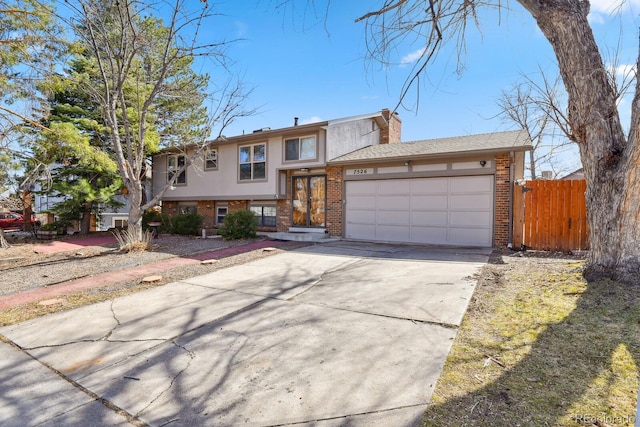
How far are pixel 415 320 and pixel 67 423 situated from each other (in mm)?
3335

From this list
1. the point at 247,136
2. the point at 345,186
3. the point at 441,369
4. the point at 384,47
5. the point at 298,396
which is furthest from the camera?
the point at 247,136

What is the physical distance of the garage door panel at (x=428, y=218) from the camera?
407 inches

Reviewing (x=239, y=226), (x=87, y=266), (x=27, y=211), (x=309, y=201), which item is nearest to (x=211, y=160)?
Result: (x=239, y=226)

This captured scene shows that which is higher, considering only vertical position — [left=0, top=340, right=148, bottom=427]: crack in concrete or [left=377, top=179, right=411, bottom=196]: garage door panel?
[left=377, top=179, right=411, bottom=196]: garage door panel

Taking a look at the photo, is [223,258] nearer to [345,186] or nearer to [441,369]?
[345,186]

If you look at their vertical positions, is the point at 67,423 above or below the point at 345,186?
below

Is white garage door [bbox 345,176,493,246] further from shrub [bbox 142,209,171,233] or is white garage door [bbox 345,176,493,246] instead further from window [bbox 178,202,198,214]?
shrub [bbox 142,209,171,233]

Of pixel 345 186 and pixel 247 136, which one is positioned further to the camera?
pixel 247 136

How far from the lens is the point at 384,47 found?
4.75m

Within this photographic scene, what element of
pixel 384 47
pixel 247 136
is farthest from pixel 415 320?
pixel 247 136

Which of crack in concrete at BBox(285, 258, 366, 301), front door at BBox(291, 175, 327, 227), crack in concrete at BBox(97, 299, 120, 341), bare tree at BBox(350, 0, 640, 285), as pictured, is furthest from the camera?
front door at BBox(291, 175, 327, 227)

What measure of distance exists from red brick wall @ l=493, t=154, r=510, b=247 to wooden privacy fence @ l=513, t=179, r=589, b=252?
0.73ft

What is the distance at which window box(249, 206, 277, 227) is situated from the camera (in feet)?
46.1

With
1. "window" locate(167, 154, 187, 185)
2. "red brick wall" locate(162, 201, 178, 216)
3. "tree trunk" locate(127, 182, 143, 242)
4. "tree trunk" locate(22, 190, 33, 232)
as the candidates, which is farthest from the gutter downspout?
"tree trunk" locate(22, 190, 33, 232)
